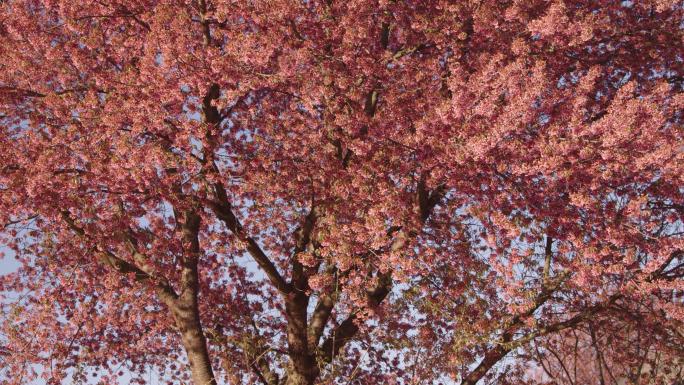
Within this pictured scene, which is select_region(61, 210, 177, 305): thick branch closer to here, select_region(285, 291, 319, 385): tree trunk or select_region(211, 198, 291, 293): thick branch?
select_region(211, 198, 291, 293): thick branch

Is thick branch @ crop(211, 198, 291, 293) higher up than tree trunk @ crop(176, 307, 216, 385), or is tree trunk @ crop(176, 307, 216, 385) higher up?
thick branch @ crop(211, 198, 291, 293)

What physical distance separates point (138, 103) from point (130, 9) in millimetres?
2967

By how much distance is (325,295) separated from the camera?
12016 mm

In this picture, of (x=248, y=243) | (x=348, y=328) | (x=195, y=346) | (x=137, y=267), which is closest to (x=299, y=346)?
(x=348, y=328)

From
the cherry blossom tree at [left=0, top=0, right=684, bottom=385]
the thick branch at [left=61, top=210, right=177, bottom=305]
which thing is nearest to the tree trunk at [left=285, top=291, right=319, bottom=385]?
the cherry blossom tree at [left=0, top=0, right=684, bottom=385]

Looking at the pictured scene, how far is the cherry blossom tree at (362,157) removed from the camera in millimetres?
10227

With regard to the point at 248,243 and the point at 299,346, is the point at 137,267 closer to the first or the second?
the point at 248,243

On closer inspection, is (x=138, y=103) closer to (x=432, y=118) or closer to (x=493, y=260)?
(x=432, y=118)

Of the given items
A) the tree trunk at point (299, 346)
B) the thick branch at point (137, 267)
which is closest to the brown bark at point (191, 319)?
the thick branch at point (137, 267)

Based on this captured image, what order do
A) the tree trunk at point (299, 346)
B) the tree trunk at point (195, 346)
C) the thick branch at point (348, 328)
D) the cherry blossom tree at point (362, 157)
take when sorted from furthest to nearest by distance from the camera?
1. the tree trunk at point (299, 346)
2. the thick branch at point (348, 328)
3. the tree trunk at point (195, 346)
4. the cherry blossom tree at point (362, 157)

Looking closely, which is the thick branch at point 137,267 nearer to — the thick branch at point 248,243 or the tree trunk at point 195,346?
the tree trunk at point 195,346

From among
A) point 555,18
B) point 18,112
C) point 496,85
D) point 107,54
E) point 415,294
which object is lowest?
point 415,294

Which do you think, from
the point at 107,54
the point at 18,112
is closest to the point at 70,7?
the point at 107,54

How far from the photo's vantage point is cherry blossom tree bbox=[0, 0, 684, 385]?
33.6 ft
